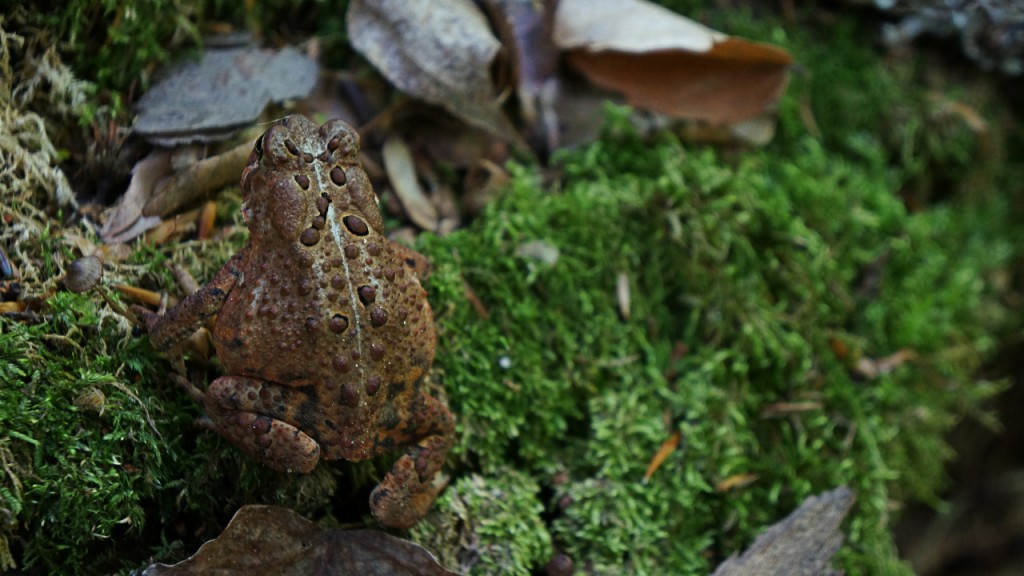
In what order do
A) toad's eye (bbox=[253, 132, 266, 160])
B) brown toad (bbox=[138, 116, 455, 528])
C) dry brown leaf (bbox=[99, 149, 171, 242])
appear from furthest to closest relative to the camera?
1. dry brown leaf (bbox=[99, 149, 171, 242])
2. toad's eye (bbox=[253, 132, 266, 160])
3. brown toad (bbox=[138, 116, 455, 528])

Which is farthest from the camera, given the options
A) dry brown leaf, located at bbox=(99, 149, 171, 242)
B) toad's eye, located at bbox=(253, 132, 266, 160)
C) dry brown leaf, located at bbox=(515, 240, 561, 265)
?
dry brown leaf, located at bbox=(515, 240, 561, 265)

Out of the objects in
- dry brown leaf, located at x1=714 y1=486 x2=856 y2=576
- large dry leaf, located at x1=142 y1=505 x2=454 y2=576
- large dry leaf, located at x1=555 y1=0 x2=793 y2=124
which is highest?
large dry leaf, located at x1=555 y1=0 x2=793 y2=124

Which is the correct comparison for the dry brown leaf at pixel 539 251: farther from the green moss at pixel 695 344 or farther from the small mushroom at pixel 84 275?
the small mushroom at pixel 84 275

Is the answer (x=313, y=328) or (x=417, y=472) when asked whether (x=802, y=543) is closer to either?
(x=417, y=472)

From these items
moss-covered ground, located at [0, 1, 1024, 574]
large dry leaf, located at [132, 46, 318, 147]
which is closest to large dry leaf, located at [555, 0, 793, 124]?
moss-covered ground, located at [0, 1, 1024, 574]

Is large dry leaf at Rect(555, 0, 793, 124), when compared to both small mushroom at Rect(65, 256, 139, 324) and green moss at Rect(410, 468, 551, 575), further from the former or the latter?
small mushroom at Rect(65, 256, 139, 324)

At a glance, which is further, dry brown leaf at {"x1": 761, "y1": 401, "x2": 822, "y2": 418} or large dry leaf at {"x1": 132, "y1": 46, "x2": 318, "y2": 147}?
dry brown leaf at {"x1": 761, "y1": 401, "x2": 822, "y2": 418}

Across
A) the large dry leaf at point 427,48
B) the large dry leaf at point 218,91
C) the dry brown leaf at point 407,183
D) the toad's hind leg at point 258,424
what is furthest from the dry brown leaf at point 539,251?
the toad's hind leg at point 258,424
